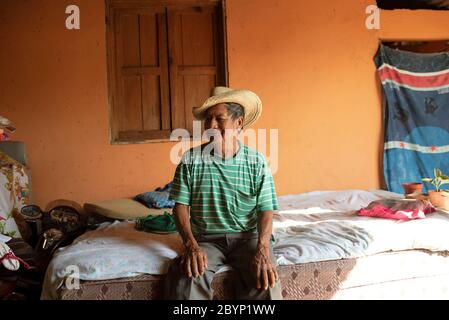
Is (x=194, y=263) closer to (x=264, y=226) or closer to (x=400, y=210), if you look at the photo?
(x=264, y=226)

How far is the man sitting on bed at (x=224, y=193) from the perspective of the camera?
176 cm

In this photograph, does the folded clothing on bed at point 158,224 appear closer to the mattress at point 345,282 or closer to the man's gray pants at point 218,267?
the man's gray pants at point 218,267

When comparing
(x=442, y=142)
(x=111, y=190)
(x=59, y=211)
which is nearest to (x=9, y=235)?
(x=59, y=211)

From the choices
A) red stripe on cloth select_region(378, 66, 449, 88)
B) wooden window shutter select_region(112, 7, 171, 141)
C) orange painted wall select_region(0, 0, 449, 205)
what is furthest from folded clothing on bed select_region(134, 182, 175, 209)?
red stripe on cloth select_region(378, 66, 449, 88)

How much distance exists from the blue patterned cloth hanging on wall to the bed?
68.2 inches

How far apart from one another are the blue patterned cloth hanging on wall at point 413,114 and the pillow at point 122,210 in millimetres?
2434

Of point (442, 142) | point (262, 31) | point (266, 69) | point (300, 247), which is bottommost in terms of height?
point (300, 247)

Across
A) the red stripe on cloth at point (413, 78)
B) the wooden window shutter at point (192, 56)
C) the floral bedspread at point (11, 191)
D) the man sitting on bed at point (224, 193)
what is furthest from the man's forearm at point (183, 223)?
the red stripe on cloth at point (413, 78)

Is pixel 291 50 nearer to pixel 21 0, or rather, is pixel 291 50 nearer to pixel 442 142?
pixel 442 142

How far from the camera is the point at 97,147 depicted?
11.9 ft

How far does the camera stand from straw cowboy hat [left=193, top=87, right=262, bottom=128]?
72.4 inches

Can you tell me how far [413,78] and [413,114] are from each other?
1.21ft

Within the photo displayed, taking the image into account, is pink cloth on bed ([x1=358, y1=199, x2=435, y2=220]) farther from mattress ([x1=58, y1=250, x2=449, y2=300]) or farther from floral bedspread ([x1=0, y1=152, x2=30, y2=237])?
floral bedspread ([x1=0, y1=152, x2=30, y2=237])
